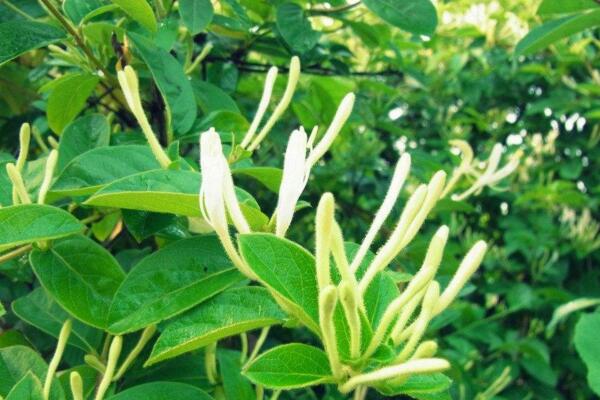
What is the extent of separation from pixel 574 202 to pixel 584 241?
0.39 ft

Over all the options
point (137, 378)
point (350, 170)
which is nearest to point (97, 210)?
point (137, 378)

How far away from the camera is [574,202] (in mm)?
2201

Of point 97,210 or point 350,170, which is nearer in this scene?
point 97,210

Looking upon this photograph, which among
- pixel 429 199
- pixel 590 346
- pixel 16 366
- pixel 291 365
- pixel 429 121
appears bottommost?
pixel 429 121

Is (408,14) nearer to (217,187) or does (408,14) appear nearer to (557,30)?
(557,30)

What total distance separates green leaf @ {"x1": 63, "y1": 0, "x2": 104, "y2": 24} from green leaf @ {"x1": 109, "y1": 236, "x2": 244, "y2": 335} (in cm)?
31

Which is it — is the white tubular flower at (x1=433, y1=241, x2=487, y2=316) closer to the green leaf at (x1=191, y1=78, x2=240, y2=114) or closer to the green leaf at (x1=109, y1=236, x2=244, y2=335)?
the green leaf at (x1=109, y1=236, x2=244, y2=335)

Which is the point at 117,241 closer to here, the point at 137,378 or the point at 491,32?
the point at 137,378

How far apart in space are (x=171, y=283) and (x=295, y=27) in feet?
1.75

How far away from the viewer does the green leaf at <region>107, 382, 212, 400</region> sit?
0.60 meters

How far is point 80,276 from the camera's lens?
0.64 meters

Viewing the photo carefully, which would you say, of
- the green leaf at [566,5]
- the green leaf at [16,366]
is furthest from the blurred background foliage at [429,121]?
the green leaf at [566,5]

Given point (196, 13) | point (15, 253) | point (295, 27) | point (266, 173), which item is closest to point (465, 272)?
point (266, 173)

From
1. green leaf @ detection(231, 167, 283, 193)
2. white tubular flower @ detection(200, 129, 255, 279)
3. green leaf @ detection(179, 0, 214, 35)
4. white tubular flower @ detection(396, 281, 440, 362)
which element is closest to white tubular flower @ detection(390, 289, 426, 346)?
white tubular flower @ detection(396, 281, 440, 362)
